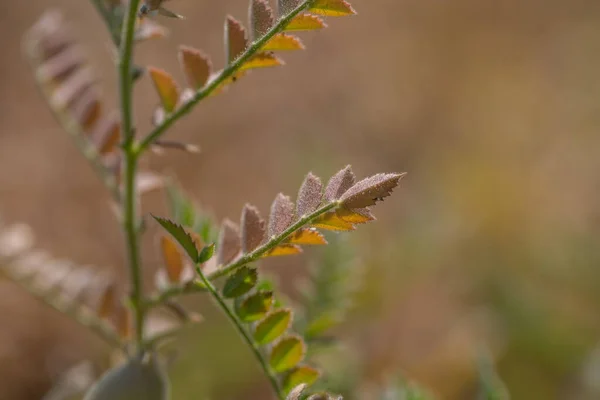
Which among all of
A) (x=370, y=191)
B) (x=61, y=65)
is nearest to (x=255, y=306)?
(x=370, y=191)

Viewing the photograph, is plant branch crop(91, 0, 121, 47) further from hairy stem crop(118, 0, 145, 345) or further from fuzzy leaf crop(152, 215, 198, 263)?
fuzzy leaf crop(152, 215, 198, 263)

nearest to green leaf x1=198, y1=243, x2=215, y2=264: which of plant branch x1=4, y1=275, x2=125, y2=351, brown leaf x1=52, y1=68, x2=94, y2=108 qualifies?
plant branch x1=4, y1=275, x2=125, y2=351

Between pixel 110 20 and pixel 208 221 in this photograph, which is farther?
pixel 208 221

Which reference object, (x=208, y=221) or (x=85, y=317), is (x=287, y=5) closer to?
(x=208, y=221)

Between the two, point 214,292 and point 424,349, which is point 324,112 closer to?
point 424,349

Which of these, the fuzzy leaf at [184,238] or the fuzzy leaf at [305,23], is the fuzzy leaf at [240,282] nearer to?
the fuzzy leaf at [184,238]

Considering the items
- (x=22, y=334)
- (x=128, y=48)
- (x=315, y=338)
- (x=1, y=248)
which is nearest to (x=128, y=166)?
(x=128, y=48)
